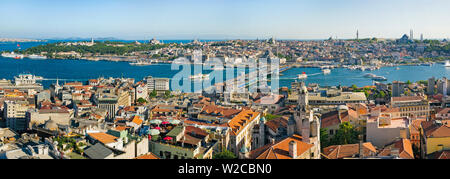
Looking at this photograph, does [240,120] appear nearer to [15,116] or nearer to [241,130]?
[241,130]

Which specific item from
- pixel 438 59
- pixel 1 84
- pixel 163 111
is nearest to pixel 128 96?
pixel 163 111

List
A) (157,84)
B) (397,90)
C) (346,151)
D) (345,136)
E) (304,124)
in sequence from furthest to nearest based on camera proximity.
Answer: (157,84), (397,90), (345,136), (304,124), (346,151)

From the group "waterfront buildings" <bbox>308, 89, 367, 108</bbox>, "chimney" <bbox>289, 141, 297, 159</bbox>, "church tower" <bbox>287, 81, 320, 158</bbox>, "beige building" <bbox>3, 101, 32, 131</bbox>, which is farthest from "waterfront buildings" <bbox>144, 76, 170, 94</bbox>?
"chimney" <bbox>289, 141, 297, 159</bbox>

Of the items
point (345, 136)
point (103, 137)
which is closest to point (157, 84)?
point (345, 136)

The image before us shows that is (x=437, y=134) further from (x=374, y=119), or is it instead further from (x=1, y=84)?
(x=1, y=84)

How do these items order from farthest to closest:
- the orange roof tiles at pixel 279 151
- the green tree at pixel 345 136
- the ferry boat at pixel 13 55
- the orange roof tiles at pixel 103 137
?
1. the ferry boat at pixel 13 55
2. the green tree at pixel 345 136
3. the orange roof tiles at pixel 103 137
4. the orange roof tiles at pixel 279 151

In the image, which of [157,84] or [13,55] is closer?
[157,84]

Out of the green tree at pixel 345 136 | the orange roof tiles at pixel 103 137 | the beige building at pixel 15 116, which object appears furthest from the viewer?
the beige building at pixel 15 116

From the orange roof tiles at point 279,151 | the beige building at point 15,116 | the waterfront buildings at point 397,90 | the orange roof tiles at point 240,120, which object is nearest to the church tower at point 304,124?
the orange roof tiles at point 279,151

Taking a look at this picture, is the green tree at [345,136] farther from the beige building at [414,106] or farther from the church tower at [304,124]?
the beige building at [414,106]
